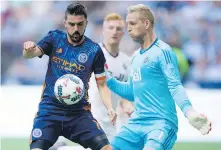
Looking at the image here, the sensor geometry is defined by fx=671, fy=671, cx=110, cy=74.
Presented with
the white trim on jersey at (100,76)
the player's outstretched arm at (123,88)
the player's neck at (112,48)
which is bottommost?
the player's outstretched arm at (123,88)

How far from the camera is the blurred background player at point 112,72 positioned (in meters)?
7.69

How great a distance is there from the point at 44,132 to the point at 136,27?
1.24 meters

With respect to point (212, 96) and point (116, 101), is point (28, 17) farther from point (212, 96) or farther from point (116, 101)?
point (116, 101)

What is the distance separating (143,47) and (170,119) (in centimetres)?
72

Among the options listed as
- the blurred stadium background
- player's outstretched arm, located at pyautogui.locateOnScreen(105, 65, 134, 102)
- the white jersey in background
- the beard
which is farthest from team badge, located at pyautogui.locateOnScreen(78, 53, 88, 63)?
the blurred stadium background

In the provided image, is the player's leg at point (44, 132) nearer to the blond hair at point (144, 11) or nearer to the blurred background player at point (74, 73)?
the blurred background player at point (74, 73)

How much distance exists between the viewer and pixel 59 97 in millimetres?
5902

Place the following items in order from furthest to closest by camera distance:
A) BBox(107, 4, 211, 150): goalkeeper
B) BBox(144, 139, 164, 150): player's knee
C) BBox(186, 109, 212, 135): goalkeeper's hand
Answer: BBox(107, 4, 211, 150): goalkeeper, BBox(144, 139, 164, 150): player's knee, BBox(186, 109, 212, 135): goalkeeper's hand

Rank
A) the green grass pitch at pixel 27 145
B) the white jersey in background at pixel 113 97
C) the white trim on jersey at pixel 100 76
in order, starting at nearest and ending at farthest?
the white trim on jersey at pixel 100 76 → the white jersey in background at pixel 113 97 → the green grass pitch at pixel 27 145

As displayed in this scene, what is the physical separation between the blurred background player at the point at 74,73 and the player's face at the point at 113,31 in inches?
64.2

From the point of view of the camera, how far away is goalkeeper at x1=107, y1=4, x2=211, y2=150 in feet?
18.7

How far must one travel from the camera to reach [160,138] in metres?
5.69

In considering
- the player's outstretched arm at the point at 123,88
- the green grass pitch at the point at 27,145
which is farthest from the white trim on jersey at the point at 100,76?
the green grass pitch at the point at 27,145

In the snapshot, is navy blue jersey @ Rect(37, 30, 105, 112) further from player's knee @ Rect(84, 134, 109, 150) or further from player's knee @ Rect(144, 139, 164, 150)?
player's knee @ Rect(144, 139, 164, 150)
